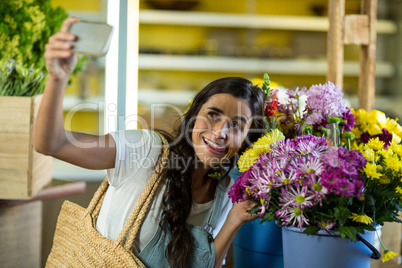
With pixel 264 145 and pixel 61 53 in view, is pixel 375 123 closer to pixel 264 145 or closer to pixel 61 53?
pixel 264 145

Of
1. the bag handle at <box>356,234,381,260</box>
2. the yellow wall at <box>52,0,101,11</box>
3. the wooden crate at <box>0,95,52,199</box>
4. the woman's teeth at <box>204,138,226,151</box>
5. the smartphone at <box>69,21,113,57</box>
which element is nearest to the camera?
the smartphone at <box>69,21,113,57</box>

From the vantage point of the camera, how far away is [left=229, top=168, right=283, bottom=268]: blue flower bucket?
0.86 metres

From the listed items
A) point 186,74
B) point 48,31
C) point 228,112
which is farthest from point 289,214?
point 186,74

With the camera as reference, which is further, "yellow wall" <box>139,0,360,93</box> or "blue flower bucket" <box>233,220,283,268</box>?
"yellow wall" <box>139,0,360,93</box>

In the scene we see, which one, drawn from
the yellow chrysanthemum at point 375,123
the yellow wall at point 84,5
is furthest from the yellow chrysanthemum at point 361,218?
the yellow wall at point 84,5

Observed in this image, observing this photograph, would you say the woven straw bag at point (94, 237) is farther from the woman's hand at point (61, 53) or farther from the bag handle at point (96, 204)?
the woman's hand at point (61, 53)

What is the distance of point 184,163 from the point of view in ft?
3.37

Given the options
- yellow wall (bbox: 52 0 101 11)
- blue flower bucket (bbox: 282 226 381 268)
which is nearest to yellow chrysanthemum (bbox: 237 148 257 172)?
blue flower bucket (bbox: 282 226 381 268)

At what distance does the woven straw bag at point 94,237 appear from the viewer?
2.75 ft

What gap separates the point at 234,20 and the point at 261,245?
126 inches

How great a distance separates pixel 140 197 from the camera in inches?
35.2

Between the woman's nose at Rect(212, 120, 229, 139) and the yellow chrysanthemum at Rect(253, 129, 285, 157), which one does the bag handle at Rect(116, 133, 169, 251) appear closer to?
the woman's nose at Rect(212, 120, 229, 139)

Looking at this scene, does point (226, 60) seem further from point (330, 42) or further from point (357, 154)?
point (357, 154)

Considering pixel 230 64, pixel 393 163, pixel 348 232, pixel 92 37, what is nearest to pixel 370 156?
pixel 393 163
